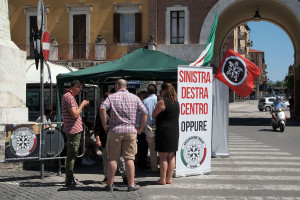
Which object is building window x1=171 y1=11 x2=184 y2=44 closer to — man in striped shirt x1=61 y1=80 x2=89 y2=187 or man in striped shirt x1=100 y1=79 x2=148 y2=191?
man in striped shirt x1=61 y1=80 x2=89 y2=187

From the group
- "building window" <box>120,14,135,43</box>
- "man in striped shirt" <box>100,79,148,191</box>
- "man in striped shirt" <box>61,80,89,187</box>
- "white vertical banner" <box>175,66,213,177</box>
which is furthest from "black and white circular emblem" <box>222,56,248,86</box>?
"building window" <box>120,14,135,43</box>

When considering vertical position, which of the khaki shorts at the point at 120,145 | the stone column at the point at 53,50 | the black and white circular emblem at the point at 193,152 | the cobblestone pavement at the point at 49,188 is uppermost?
the stone column at the point at 53,50

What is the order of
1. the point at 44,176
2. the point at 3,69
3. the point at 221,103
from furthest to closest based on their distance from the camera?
the point at 221,103 < the point at 3,69 < the point at 44,176

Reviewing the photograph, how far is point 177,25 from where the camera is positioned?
1005 inches

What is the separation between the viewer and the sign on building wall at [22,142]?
7652 mm

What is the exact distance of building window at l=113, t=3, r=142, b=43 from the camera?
84.6 feet

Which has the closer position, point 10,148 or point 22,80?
point 10,148

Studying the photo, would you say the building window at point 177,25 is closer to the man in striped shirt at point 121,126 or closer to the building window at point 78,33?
the building window at point 78,33

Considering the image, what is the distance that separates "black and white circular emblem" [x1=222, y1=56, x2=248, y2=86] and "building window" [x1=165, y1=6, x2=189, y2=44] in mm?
15689

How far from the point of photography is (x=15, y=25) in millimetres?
27156

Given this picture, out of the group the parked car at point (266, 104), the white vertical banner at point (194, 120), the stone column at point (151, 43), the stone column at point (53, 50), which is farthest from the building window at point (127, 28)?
the parked car at point (266, 104)

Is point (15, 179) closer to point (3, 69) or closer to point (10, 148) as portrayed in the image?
point (10, 148)

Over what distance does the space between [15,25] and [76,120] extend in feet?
72.0

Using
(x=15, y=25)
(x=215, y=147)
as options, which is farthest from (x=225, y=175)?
(x=15, y=25)
